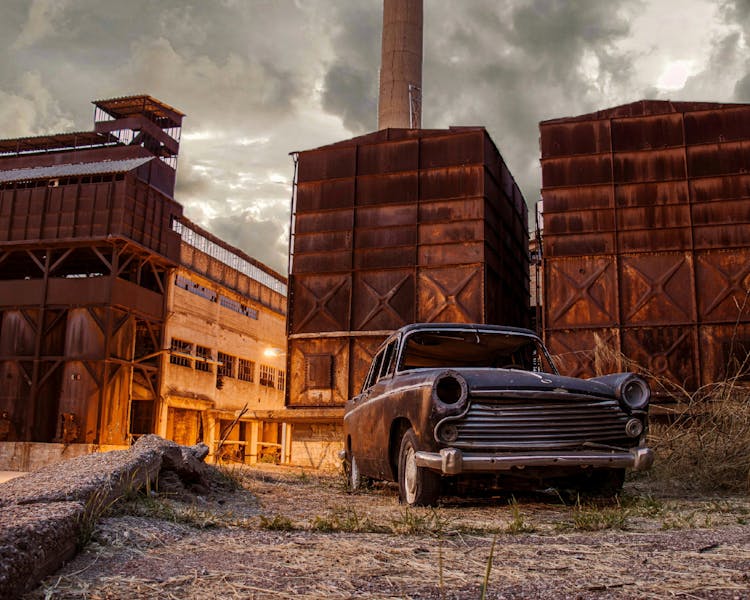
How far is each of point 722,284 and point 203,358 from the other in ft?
68.9

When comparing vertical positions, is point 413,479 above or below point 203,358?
below

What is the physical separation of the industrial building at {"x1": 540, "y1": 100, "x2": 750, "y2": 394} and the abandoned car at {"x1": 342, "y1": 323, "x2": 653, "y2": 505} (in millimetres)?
11067

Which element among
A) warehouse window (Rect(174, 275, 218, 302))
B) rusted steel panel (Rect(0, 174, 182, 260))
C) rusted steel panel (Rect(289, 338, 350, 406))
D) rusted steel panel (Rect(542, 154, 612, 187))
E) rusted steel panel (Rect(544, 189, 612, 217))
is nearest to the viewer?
rusted steel panel (Rect(544, 189, 612, 217))

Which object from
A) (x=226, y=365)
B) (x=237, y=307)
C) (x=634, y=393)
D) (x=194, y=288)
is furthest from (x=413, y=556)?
(x=237, y=307)

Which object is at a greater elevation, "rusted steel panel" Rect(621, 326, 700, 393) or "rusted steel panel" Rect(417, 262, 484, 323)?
"rusted steel panel" Rect(417, 262, 484, 323)

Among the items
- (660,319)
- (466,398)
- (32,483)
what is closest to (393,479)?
(466,398)

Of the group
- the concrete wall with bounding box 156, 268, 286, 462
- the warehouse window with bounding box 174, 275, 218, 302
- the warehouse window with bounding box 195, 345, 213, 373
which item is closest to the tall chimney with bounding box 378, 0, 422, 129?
the warehouse window with bounding box 174, 275, 218, 302

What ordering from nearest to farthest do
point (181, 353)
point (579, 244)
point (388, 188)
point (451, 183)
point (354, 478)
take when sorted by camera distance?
point (354, 478) < point (579, 244) < point (451, 183) < point (388, 188) < point (181, 353)

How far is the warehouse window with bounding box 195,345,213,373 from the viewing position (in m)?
30.7

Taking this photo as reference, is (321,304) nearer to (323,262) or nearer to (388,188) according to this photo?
(323,262)

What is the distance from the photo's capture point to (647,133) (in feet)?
58.4

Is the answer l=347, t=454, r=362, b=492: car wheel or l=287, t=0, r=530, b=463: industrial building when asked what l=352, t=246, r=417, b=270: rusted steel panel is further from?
l=347, t=454, r=362, b=492: car wheel

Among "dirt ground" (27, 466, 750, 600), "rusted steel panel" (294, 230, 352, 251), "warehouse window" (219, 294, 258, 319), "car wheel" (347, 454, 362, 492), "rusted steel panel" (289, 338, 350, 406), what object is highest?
"warehouse window" (219, 294, 258, 319)

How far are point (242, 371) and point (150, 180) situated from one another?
31.9 ft
